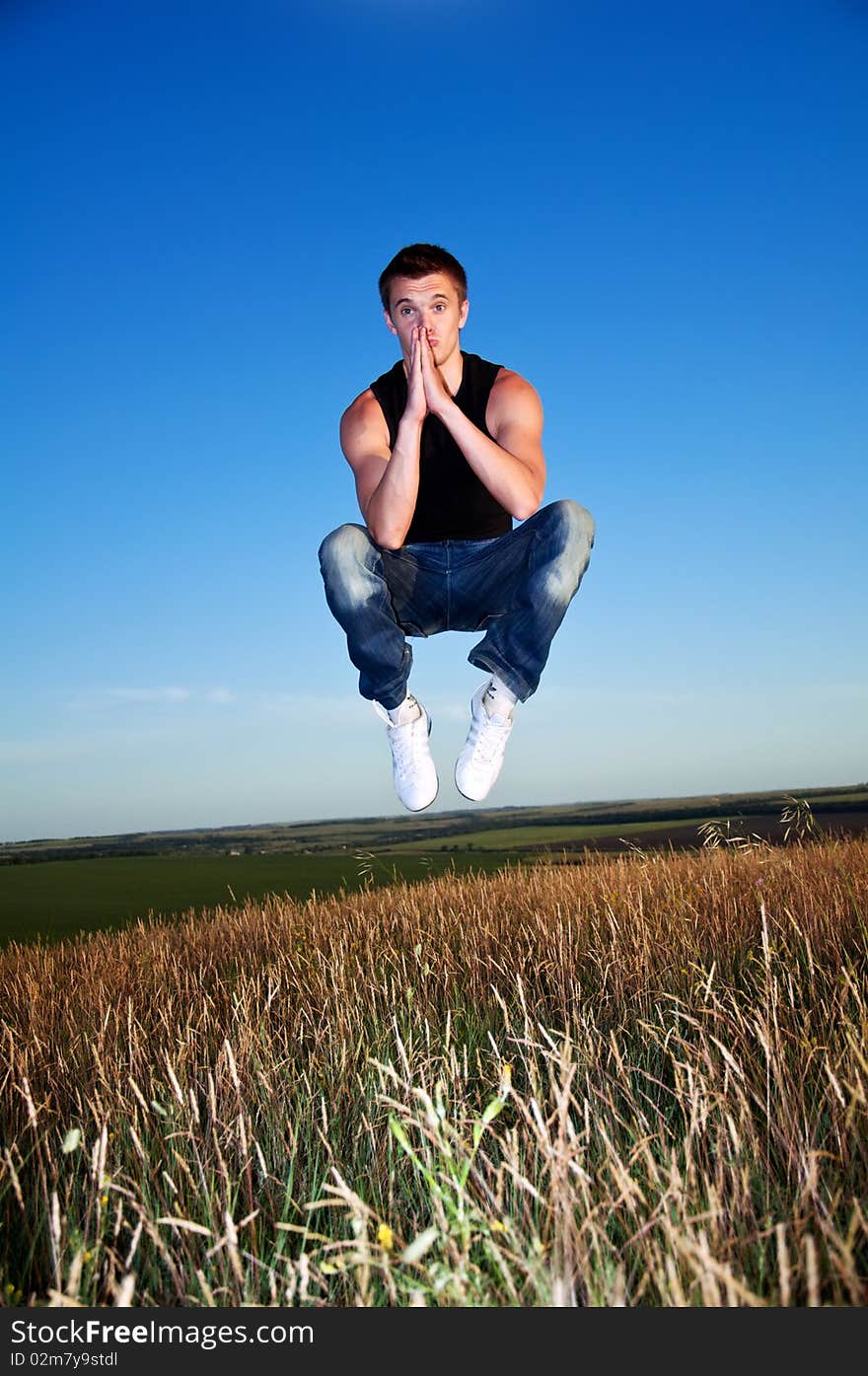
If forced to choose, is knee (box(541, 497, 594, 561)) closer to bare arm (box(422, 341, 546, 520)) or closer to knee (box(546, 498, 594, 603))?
knee (box(546, 498, 594, 603))

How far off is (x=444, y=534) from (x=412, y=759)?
1.22 metres

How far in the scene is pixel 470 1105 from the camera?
3582 millimetres

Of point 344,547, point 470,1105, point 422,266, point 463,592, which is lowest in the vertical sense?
point 470,1105

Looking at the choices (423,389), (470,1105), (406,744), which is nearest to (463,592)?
(406,744)

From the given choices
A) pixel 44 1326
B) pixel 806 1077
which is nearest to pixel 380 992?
pixel 806 1077

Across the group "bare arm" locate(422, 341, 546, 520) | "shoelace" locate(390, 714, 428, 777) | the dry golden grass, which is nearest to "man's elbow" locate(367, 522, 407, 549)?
"bare arm" locate(422, 341, 546, 520)

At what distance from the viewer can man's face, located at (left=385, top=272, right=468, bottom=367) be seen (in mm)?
3836

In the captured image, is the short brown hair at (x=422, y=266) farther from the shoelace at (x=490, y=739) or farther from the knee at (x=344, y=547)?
the shoelace at (x=490, y=739)

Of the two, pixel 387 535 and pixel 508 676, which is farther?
pixel 508 676

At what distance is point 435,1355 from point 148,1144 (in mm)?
2335

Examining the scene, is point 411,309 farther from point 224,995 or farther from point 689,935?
point 224,995

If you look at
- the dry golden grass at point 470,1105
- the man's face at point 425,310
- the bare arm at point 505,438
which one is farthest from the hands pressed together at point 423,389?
the dry golden grass at point 470,1105

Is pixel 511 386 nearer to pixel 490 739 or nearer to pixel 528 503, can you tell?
pixel 528 503

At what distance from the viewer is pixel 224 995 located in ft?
19.4
